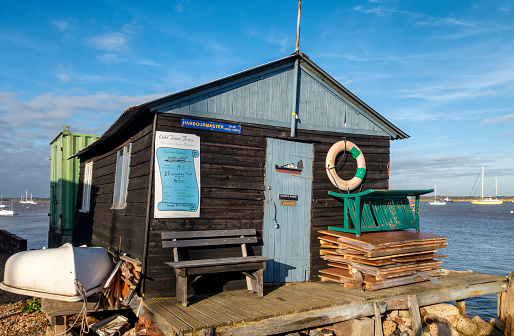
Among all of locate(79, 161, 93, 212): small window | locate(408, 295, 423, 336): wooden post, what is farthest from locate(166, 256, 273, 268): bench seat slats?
locate(79, 161, 93, 212): small window

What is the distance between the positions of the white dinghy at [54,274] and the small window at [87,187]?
547 centimetres

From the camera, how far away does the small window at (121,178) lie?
813cm

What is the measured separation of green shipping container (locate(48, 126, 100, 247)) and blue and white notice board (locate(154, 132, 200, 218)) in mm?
7966

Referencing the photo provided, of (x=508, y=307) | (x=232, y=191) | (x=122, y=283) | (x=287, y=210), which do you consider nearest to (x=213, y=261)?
(x=232, y=191)

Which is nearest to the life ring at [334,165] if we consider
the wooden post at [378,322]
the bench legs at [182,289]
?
the wooden post at [378,322]

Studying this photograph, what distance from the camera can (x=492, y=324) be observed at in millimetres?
8445

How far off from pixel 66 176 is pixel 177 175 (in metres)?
8.51

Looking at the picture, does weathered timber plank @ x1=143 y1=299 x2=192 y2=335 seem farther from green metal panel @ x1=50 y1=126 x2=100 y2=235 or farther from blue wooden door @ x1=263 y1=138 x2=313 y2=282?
green metal panel @ x1=50 y1=126 x2=100 y2=235

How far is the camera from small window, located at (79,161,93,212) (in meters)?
11.8

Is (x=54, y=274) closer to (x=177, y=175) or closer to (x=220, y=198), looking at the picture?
(x=177, y=175)

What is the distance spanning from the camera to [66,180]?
44.5ft

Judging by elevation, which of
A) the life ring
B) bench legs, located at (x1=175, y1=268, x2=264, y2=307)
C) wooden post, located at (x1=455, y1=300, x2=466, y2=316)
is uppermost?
the life ring

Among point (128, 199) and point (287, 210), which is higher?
point (128, 199)

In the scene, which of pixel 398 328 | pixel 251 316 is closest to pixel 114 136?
pixel 251 316
